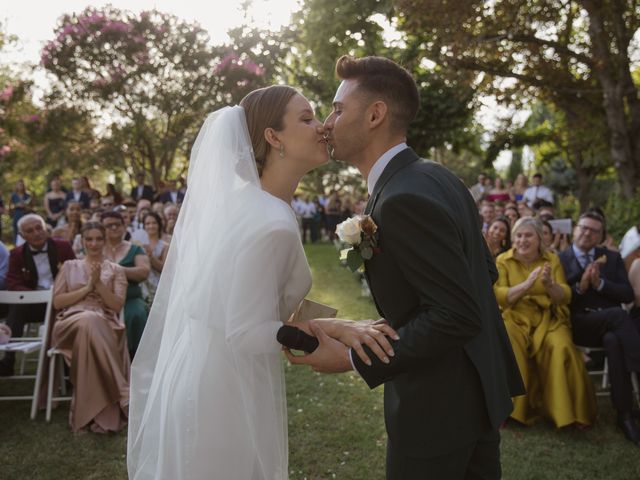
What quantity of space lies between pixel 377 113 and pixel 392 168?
257mm

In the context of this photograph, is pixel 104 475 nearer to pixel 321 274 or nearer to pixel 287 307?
pixel 287 307

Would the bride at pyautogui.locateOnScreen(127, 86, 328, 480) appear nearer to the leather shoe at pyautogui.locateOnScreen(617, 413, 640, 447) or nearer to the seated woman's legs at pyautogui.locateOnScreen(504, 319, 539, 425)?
the seated woman's legs at pyautogui.locateOnScreen(504, 319, 539, 425)

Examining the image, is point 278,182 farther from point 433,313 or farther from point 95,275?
point 95,275

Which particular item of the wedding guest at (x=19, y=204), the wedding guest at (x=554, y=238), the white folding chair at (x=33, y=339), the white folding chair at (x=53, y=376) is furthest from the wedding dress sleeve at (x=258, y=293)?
the wedding guest at (x=19, y=204)

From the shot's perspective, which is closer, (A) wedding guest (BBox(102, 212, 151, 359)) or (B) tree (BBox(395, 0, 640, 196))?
(A) wedding guest (BBox(102, 212, 151, 359))

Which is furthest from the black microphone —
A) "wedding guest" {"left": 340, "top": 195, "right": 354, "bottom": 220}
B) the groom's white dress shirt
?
"wedding guest" {"left": 340, "top": 195, "right": 354, "bottom": 220}

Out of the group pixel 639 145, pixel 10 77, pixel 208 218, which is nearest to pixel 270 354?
pixel 208 218

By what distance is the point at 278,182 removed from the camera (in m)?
2.69

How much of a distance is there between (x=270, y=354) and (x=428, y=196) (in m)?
1.05

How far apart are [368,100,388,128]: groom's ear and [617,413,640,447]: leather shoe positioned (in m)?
4.22

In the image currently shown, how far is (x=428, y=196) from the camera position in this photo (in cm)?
189

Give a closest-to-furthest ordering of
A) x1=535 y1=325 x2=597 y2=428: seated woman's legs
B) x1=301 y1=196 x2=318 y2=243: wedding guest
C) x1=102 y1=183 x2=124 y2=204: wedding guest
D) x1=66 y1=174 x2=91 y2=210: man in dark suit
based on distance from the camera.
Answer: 1. x1=535 y1=325 x2=597 y2=428: seated woman's legs
2. x1=102 y1=183 x2=124 y2=204: wedding guest
3. x1=66 y1=174 x2=91 y2=210: man in dark suit
4. x1=301 y1=196 x2=318 y2=243: wedding guest

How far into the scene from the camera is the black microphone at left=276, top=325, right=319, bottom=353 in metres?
2.25

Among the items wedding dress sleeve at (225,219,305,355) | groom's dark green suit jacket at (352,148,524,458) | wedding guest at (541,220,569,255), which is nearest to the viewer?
groom's dark green suit jacket at (352,148,524,458)
